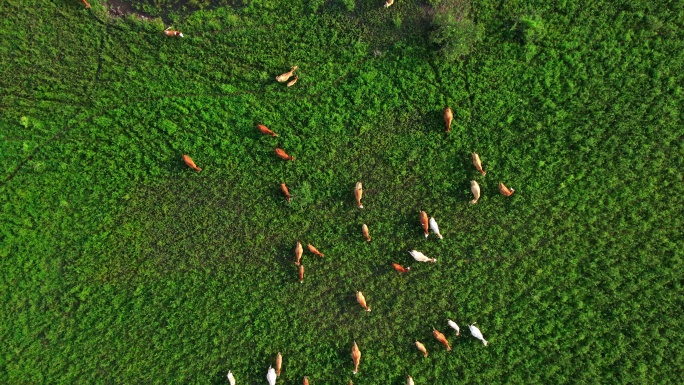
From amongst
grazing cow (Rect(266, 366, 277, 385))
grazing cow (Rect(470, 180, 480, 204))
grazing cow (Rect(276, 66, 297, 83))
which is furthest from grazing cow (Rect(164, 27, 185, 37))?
grazing cow (Rect(266, 366, 277, 385))

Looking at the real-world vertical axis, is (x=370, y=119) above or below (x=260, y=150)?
above

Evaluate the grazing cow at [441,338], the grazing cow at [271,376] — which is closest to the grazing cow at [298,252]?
the grazing cow at [271,376]

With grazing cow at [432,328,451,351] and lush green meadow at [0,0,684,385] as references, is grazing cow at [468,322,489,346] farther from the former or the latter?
grazing cow at [432,328,451,351]

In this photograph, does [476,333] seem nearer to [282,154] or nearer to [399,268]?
[399,268]

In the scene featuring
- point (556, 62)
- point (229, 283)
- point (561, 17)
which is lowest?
point (229, 283)

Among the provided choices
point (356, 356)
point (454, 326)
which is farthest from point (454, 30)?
point (356, 356)

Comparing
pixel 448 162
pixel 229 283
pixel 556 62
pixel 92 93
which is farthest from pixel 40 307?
pixel 556 62

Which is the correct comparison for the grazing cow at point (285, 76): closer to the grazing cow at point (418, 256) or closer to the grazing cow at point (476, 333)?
the grazing cow at point (418, 256)

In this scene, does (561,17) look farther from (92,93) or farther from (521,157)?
(92,93)
